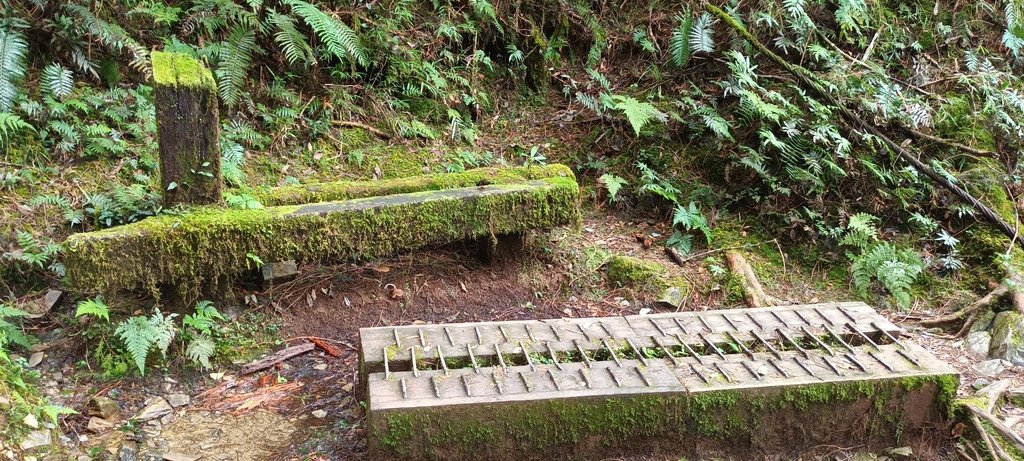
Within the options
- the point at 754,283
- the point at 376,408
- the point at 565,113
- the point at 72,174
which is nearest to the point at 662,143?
the point at 565,113

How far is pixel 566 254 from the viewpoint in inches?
231

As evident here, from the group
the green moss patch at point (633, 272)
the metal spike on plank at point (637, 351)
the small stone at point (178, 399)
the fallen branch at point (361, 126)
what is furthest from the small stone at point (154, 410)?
the green moss patch at point (633, 272)

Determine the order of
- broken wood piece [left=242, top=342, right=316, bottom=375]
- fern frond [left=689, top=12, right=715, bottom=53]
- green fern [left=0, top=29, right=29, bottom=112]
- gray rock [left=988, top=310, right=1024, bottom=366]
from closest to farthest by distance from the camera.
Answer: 1. broken wood piece [left=242, top=342, right=316, bottom=375]
2. gray rock [left=988, top=310, right=1024, bottom=366]
3. green fern [left=0, top=29, right=29, bottom=112]
4. fern frond [left=689, top=12, right=715, bottom=53]

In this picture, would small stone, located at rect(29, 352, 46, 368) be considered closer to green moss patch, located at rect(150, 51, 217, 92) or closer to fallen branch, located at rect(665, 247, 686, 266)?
green moss patch, located at rect(150, 51, 217, 92)

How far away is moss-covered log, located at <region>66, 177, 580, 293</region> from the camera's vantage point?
396 cm

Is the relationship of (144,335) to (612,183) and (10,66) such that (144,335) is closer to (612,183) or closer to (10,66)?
(10,66)

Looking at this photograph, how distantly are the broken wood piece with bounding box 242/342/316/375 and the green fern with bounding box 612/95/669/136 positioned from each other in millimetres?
3721

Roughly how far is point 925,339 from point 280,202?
5.26 metres

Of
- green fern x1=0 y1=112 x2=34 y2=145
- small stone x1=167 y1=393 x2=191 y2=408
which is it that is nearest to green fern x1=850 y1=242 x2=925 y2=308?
small stone x1=167 y1=393 x2=191 y2=408

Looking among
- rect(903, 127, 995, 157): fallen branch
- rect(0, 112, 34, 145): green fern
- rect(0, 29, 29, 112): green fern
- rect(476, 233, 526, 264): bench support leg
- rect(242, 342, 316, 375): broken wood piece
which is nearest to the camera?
rect(242, 342, 316, 375): broken wood piece

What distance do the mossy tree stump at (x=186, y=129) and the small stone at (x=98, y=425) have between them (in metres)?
1.39

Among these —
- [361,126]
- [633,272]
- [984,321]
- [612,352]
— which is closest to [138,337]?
[612,352]

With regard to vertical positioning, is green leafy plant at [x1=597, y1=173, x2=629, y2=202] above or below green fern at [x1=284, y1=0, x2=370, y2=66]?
below

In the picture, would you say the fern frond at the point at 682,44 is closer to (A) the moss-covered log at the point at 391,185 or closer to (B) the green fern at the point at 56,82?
(A) the moss-covered log at the point at 391,185
